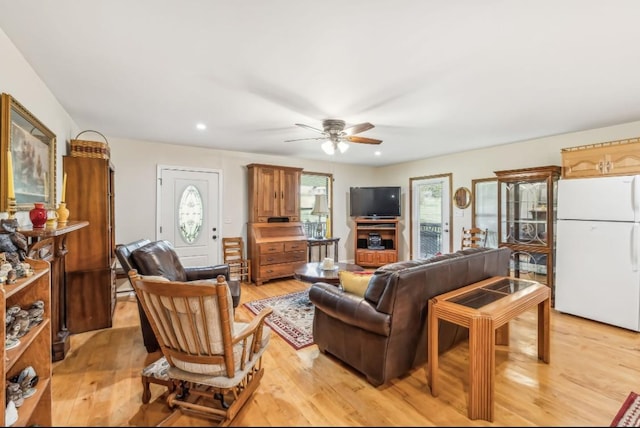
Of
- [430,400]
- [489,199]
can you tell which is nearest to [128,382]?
[430,400]

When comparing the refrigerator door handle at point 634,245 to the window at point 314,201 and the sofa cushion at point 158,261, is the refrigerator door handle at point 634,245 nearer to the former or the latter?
the window at point 314,201

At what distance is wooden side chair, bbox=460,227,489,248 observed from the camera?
4871mm

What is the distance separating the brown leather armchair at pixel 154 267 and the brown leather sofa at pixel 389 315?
116 cm

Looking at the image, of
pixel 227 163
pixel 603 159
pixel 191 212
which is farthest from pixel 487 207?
pixel 191 212

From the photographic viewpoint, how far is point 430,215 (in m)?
6.02

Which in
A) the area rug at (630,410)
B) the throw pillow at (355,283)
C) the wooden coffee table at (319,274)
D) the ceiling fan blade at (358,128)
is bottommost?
the area rug at (630,410)

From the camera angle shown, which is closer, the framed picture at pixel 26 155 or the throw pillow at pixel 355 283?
the framed picture at pixel 26 155

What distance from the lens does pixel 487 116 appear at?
10.7ft

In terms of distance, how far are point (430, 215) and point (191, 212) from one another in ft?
15.2

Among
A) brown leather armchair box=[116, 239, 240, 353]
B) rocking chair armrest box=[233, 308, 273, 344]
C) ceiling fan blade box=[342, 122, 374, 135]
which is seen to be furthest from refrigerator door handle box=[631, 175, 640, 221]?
brown leather armchair box=[116, 239, 240, 353]

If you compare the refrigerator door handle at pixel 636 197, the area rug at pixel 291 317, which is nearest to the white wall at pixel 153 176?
the area rug at pixel 291 317

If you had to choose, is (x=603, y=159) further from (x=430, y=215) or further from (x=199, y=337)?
(x=199, y=337)

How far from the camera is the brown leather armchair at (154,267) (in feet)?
8.00

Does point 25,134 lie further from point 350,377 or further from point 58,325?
point 350,377
